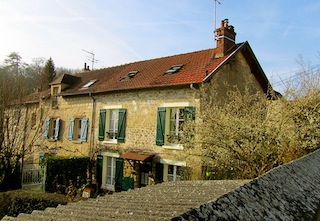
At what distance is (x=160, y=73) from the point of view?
12.2 m

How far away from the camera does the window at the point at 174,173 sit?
10.3 meters

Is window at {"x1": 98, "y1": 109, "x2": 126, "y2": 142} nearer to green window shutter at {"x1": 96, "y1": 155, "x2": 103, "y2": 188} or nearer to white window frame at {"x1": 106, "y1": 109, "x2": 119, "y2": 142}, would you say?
white window frame at {"x1": 106, "y1": 109, "x2": 119, "y2": 142}

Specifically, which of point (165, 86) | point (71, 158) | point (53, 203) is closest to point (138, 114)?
point (165, 86)

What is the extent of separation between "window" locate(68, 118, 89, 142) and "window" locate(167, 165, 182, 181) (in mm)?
5564

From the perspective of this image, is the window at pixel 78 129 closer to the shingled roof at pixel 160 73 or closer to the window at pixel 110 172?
the shingled roof at pixel 160 73

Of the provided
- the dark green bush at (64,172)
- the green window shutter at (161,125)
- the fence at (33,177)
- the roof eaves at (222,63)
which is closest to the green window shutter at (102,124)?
the dark green bush at (64,172)

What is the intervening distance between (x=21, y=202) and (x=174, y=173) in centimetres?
557

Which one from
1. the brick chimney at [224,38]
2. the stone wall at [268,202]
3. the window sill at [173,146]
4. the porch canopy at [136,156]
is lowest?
the porch canopy at [136,156]

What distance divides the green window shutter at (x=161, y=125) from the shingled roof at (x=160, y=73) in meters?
1.10

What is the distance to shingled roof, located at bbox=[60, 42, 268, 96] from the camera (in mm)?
10641

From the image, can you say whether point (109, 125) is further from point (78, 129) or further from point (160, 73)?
point (160, 73)

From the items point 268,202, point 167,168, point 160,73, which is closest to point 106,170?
point 167,168

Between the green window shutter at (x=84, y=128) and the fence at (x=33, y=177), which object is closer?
the fence at (x=33, y=177)

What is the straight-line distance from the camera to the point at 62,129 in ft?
50.9
